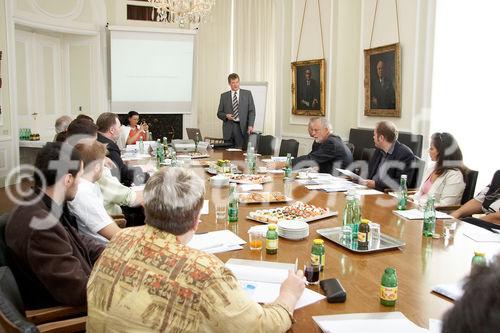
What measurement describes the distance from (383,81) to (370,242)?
4745mm

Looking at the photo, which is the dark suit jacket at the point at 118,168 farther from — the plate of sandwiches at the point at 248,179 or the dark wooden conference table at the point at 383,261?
the dark wooden conference table at the point at 383,261

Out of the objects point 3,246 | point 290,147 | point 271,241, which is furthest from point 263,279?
point 290,147

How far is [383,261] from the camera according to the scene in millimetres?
2109

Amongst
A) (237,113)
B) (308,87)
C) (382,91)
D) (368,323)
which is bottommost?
(368,323)

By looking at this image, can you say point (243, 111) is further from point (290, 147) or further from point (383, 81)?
point (383, 81)

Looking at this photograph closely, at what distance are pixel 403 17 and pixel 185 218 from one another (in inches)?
221

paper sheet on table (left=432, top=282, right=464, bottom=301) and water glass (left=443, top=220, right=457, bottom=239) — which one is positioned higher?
water glass (left=443, top=220, right=457, bottom=239)

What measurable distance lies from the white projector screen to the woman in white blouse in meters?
7.14

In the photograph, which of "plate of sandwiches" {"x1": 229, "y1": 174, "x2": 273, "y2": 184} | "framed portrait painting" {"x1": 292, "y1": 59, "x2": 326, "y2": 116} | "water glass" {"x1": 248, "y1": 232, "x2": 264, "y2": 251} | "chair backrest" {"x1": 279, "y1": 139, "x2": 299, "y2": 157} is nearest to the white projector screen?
"framed portrait painting" {"x1": 292, "y1": 59, "x2": 326, "y2": 116}

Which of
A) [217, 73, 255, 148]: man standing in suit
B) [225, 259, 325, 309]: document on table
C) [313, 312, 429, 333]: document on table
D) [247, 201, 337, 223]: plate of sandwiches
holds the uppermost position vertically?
[217, 73, 255, 148]: man standing in suit

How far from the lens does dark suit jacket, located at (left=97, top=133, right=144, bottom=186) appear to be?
4.22 metres

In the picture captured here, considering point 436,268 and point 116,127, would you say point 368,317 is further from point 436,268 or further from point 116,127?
point 116,127

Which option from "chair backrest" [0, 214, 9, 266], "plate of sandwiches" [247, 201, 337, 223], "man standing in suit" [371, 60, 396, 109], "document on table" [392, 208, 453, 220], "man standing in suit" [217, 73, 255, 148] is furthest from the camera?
"man standing in suit" [217, 73, 255, 148]

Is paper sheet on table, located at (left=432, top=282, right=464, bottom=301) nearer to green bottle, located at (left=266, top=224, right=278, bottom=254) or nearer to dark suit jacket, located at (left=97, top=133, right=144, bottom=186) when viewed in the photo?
green bottle, located at (left=266, top=224, right=278, bottom=254)
